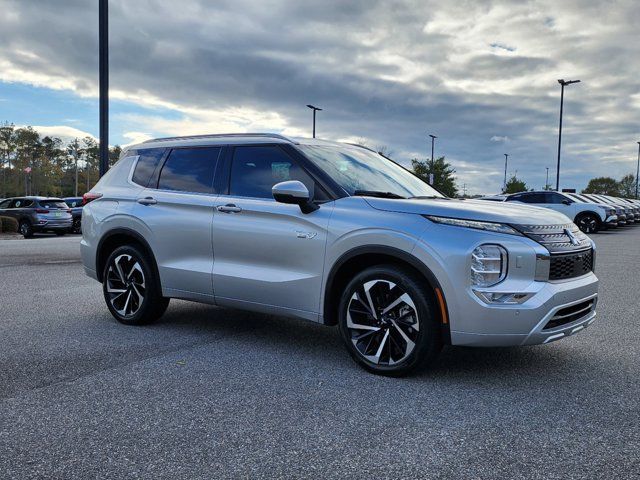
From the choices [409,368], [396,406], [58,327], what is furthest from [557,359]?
[58,327]

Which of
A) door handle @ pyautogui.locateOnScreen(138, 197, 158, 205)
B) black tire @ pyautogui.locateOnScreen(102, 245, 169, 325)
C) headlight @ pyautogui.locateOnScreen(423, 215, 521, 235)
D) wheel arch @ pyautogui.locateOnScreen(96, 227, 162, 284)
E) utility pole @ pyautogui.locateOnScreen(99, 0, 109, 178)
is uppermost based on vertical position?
utility pole @ pyautogui.locateOnScreen(99, 0, 109, 178)

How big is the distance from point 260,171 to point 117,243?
1.98m

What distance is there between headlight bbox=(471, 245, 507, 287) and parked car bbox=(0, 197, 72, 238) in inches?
853

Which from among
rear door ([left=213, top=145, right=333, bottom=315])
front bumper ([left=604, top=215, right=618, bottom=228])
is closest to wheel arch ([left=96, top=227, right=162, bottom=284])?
rear door ([left=213, top=145, right=333, bottom=315])

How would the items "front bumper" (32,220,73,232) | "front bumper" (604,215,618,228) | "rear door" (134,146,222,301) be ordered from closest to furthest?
"rear door" (134,146,222,301) → "front bumper" (32,220,73,232) → "front bumper" (604,215,618,228)

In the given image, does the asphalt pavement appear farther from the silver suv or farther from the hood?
the hood

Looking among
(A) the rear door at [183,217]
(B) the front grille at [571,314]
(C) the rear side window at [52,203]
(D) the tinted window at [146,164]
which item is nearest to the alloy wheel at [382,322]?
(B) the front grille at [571,314]

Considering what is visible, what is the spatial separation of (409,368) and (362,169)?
5.95 feet

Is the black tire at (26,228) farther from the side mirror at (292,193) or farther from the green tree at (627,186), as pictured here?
the green tree at (627,186)

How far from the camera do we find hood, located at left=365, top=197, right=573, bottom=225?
404 centimetres

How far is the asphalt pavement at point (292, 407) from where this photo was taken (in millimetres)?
2914

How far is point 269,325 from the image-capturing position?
5988 mm

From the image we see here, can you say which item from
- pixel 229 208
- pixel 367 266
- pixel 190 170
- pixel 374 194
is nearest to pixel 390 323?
pixel 367 266

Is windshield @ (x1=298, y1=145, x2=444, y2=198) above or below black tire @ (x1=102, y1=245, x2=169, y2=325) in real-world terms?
above
